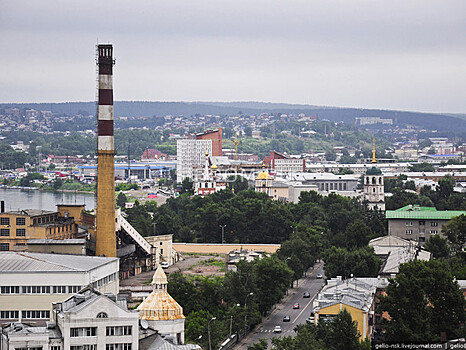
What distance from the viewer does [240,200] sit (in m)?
93.9

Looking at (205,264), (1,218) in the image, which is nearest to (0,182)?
(205,264)

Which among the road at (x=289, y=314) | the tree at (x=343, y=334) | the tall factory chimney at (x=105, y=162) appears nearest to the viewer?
the tree at (x=343, y=334)

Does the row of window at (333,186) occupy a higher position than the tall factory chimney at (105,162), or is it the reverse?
the tall factory chimney at (105,162)

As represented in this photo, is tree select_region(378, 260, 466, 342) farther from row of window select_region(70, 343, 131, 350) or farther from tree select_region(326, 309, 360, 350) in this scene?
row of window select_region(70, 343, 131, 350)

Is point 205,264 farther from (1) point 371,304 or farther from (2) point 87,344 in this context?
(2) point 87,344

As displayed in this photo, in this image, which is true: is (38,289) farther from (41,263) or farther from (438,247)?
(438,247)

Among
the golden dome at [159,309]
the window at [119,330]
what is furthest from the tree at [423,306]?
the window at [119,330]

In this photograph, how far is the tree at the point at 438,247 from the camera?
61.7 m

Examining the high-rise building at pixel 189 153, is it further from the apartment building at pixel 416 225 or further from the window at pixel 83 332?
the window at pixel 83 332

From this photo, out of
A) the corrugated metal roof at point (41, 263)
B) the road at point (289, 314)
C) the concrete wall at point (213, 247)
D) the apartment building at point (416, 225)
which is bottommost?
the concrete wall at point (213, 247)

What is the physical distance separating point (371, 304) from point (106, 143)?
57.8 feet

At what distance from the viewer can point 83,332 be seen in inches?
1242

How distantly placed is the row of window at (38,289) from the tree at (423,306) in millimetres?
12041

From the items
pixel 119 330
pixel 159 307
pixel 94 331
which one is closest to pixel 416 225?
pixel 159 307
